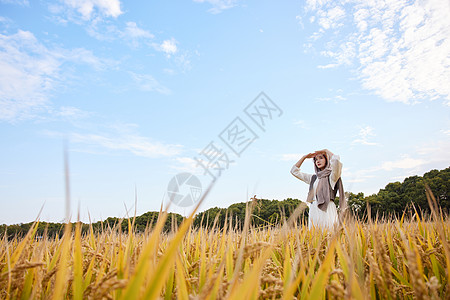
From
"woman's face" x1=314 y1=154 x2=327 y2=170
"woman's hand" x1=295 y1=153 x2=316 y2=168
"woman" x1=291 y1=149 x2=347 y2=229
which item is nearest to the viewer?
"woman" x1=291 y1=149 x2=347 y2=229

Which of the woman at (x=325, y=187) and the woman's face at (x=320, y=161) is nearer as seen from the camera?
the woman at (x=325, y=187)

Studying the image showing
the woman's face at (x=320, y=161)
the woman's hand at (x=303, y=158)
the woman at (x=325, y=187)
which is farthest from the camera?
the woman's hand at (x=303, y=158)

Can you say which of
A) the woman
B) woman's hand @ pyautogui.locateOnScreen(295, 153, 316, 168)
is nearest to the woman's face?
the woman

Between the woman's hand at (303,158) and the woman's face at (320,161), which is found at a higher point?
the woman's hand at (303,158)

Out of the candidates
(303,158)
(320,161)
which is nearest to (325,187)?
(320,161)

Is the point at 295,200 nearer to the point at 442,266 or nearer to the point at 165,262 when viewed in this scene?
the point at 442,266

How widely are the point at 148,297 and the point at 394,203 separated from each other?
17282 millimetres

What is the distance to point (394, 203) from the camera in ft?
49.3

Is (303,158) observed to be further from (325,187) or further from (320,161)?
(325,187)

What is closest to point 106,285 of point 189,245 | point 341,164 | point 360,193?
point 189,245

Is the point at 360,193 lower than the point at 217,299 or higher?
higher

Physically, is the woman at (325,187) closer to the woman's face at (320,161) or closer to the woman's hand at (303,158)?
the woman's face at (320,161)

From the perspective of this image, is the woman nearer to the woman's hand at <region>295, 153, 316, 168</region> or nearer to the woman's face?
the woman's face

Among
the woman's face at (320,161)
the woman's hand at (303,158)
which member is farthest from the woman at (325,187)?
the woman's hand at (303,158)
